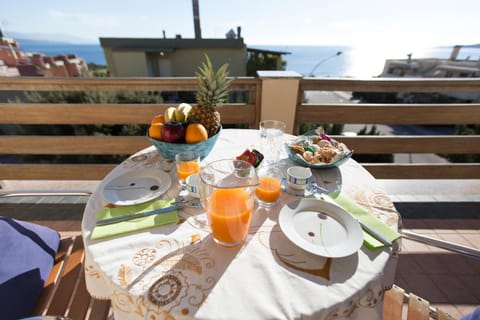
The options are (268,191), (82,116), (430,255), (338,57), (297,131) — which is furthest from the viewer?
(338,57)

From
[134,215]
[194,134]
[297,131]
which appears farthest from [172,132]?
[297,131]

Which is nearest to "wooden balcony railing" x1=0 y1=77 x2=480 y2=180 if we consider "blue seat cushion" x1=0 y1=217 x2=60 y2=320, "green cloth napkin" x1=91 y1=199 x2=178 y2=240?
"blue seat cushion" x1=0 y1=217 x2=60 y2=320

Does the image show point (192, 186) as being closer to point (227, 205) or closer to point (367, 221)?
point (227, 205)

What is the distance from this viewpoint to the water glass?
1.08 m

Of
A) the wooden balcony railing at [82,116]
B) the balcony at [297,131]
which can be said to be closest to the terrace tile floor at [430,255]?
the balcony at [297,131]

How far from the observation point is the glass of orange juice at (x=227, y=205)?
626 millimetres

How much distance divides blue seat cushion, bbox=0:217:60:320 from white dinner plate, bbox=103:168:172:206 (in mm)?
435

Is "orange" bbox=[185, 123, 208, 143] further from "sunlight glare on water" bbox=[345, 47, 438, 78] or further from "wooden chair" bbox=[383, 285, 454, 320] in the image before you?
"sunlight glare on water" bbox=[345, 47, 438, 78]

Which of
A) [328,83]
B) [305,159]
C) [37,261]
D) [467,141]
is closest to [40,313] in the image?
[37,261]

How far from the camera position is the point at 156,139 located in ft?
3.35

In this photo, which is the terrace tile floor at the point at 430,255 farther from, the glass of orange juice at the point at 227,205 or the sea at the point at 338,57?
the sea at the point at 338,57

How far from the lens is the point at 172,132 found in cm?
99

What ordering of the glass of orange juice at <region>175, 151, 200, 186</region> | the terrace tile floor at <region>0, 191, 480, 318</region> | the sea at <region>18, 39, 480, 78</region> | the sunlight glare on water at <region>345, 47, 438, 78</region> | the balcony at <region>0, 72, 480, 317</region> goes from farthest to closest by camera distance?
the sunlight glare on water at <region>345, 47, 438, 78</region>
the sea at <region>18, 39, 480, 78</region>
the balcony at <region>0, 72, 480, 317</region>
the terrace tile floor at <region>0, 191, 480, 318</region>
the glass of orange juice at <region>175, 151, 200, 186</region>

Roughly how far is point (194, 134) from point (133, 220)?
457 millimetres
